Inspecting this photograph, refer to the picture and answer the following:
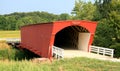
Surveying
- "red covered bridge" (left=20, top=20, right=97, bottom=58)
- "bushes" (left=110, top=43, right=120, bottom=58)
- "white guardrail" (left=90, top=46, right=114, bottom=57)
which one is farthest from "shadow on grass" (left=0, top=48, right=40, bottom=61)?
"white guardrail" (left=90, top=46, right=114, bottom=57)

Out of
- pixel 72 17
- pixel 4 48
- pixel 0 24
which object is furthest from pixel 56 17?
pixel 4 48

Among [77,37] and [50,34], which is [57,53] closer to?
[50,34]

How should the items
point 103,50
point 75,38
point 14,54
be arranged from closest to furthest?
point 103,50, point 75,38, point 14,54

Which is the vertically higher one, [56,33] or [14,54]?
[56,33]

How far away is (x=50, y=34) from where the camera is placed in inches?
858

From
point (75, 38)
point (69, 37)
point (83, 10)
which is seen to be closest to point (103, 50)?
point (75, 38)

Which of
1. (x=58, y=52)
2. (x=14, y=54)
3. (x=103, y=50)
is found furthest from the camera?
(x=14, y=54)

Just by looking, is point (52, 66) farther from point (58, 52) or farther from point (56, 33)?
point (56, 33)

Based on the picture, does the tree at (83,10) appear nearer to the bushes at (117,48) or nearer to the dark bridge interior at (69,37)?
the dark bridge interior at (69,37)

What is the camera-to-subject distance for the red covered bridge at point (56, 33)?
71.5ft

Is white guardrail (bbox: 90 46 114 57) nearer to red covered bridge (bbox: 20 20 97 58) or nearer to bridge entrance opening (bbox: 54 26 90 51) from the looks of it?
red covered bridge (bbox: 20 20 97 58)

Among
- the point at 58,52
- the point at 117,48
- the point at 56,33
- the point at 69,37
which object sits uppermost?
the point at 56,33

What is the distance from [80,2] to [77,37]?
609 inches

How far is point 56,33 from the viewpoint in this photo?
24703 mm
